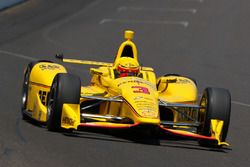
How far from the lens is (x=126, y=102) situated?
35.2 feet

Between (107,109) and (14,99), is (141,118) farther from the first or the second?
(14,99)

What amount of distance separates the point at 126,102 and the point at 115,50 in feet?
40.1

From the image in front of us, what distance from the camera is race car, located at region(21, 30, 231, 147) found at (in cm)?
1053

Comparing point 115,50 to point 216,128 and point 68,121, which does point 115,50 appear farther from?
point 68,121

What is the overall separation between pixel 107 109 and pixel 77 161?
8.12 ft

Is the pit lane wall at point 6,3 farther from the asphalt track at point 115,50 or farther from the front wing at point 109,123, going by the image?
the front wing at point 109,123

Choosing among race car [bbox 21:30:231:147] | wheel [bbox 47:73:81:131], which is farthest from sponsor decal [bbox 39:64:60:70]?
wheel [bbox 47:73:81:131]

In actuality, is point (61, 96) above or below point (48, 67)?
below

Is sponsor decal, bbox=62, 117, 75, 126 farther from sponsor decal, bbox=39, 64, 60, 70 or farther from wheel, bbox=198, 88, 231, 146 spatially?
sponsor decal, bbox=39, 64, 60, 70

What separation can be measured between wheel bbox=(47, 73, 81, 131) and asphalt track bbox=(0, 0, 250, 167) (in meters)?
0.16

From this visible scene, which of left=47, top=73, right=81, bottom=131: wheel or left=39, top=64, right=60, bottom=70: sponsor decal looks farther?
left=39, top=64, right=60, bottom=70: sponsor decal

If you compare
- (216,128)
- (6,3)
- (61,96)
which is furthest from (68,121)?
(6,3)

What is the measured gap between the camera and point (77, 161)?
905cm

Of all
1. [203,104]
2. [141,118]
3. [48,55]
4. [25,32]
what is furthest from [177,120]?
[25,32]
